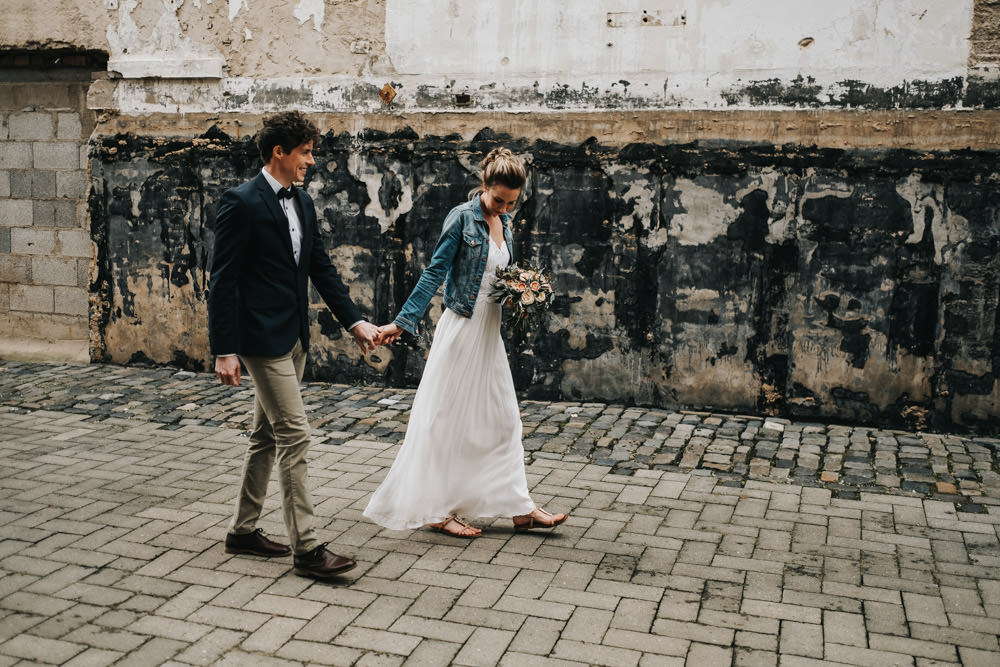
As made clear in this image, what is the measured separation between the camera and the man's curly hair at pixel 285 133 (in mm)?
4184

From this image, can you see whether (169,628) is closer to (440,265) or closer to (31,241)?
(440,265)

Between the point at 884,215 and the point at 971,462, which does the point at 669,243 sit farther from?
the point at 971,462

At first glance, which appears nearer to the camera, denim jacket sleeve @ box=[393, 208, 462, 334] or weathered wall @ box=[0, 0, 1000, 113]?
denim jacket sleeve @ box=[393, 208, 462, 334]

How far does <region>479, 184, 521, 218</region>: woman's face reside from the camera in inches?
184

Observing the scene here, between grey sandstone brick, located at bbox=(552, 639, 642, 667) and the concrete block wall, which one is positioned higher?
the concrete block wall

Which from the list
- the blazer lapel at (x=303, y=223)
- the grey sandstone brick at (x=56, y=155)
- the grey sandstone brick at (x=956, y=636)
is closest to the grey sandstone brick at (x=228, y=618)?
the blazer lapel at (x=303, y=223)

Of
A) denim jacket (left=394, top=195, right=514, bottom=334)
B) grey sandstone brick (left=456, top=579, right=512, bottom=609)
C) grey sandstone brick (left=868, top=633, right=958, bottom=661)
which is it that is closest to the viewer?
grey sandstone brick (left=868, top=633, right=958, bottom=661)

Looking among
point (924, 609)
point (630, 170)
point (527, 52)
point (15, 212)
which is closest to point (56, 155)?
point (15, 212)

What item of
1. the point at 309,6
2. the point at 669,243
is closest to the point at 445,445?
A: the point at 669,243

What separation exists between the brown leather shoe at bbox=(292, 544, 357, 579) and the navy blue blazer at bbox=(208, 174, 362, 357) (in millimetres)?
918

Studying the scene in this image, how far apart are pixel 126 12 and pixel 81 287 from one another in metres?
2.86

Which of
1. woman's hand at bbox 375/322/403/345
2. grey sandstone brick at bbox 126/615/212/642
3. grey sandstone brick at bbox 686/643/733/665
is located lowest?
grey sandstone brick at bbox 126/615/212/642

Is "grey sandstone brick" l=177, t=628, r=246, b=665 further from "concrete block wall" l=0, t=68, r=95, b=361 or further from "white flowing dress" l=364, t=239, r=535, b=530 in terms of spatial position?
"concrete block wall" l=0, t=68, r=95, b=361

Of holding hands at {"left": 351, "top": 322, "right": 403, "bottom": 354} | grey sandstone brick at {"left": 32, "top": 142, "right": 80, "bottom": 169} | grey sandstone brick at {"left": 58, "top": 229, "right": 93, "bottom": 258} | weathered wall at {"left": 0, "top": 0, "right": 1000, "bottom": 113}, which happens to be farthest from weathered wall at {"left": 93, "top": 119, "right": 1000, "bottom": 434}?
holding hands at {"left": 351, "top": 322, "right": 403, "bottom": 354}
